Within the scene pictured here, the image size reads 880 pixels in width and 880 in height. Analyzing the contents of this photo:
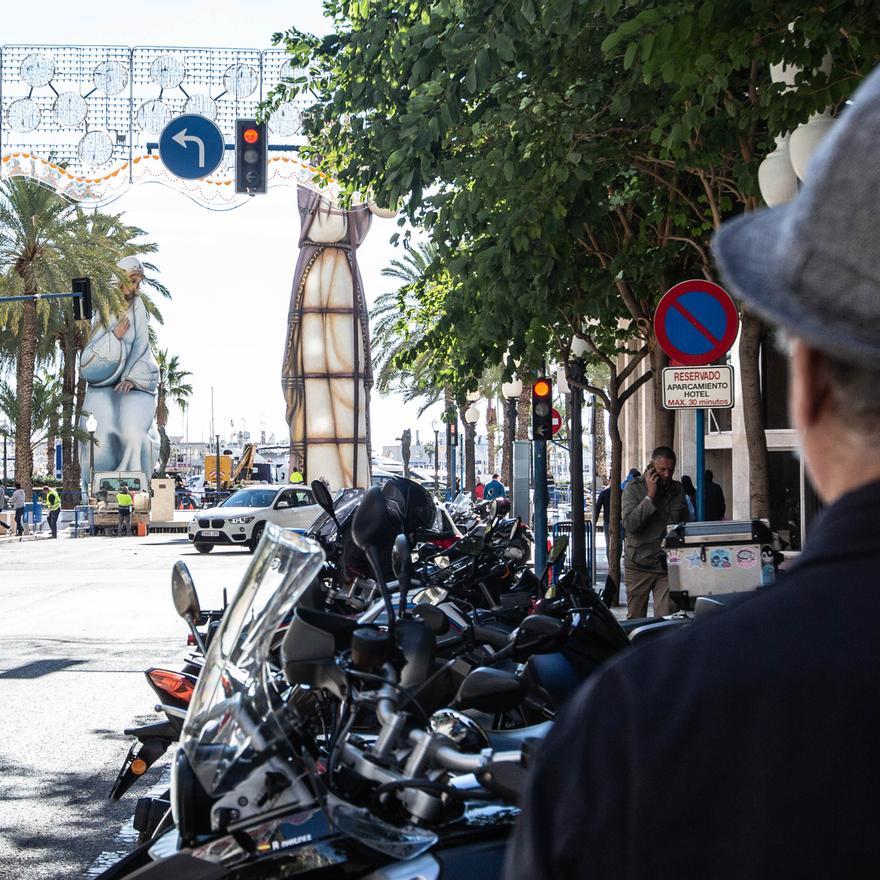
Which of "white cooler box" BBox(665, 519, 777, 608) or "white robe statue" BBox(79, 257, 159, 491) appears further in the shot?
"white robe statue" BBox(79, 257, 159, 491)

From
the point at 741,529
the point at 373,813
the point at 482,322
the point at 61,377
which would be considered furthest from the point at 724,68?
the point at 61,377

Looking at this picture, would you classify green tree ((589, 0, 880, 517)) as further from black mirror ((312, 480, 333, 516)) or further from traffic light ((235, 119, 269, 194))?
traffic light ((235, 119, 269, 194))

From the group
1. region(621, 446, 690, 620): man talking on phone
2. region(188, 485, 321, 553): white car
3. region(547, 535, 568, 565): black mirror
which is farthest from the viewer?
region(188, 485, 321, 553): white car

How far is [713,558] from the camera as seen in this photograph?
25.6 feet

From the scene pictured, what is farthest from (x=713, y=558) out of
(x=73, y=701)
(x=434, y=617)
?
(x=434, y=617)

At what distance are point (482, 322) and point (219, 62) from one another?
25.6 metres

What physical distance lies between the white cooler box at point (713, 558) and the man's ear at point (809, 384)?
681cm

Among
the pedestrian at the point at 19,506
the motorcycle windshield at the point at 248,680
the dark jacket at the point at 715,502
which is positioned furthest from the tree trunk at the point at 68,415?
the motorcycle windshield at the point at 248,680

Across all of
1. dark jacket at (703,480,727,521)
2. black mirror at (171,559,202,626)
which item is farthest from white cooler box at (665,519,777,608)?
dark jacket at (703,480,727,521)

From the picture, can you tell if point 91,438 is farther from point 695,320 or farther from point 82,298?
point 695,320

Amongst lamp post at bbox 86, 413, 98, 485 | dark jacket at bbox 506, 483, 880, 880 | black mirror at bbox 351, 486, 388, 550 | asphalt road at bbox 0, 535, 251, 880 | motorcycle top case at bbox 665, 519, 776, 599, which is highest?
lamp post at bbox 86, 413, 98, 485

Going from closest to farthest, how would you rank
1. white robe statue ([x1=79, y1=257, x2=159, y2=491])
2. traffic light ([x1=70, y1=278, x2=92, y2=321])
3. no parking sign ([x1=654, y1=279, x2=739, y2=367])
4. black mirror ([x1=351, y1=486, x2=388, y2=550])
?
black mirror ([x1=351, y1=486, x2=388, y2=550]), no parking sign ([x1=654, y1=279, x2=739, y2=367]), traffic light ([x1=70, y1=278, x2=92, y2=321]), white robe statue ([x1=79, y1=257, x2=159, y2=491])

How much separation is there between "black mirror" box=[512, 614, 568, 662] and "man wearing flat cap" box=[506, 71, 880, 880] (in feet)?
5.99

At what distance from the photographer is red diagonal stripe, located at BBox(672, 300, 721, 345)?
29.9ft
